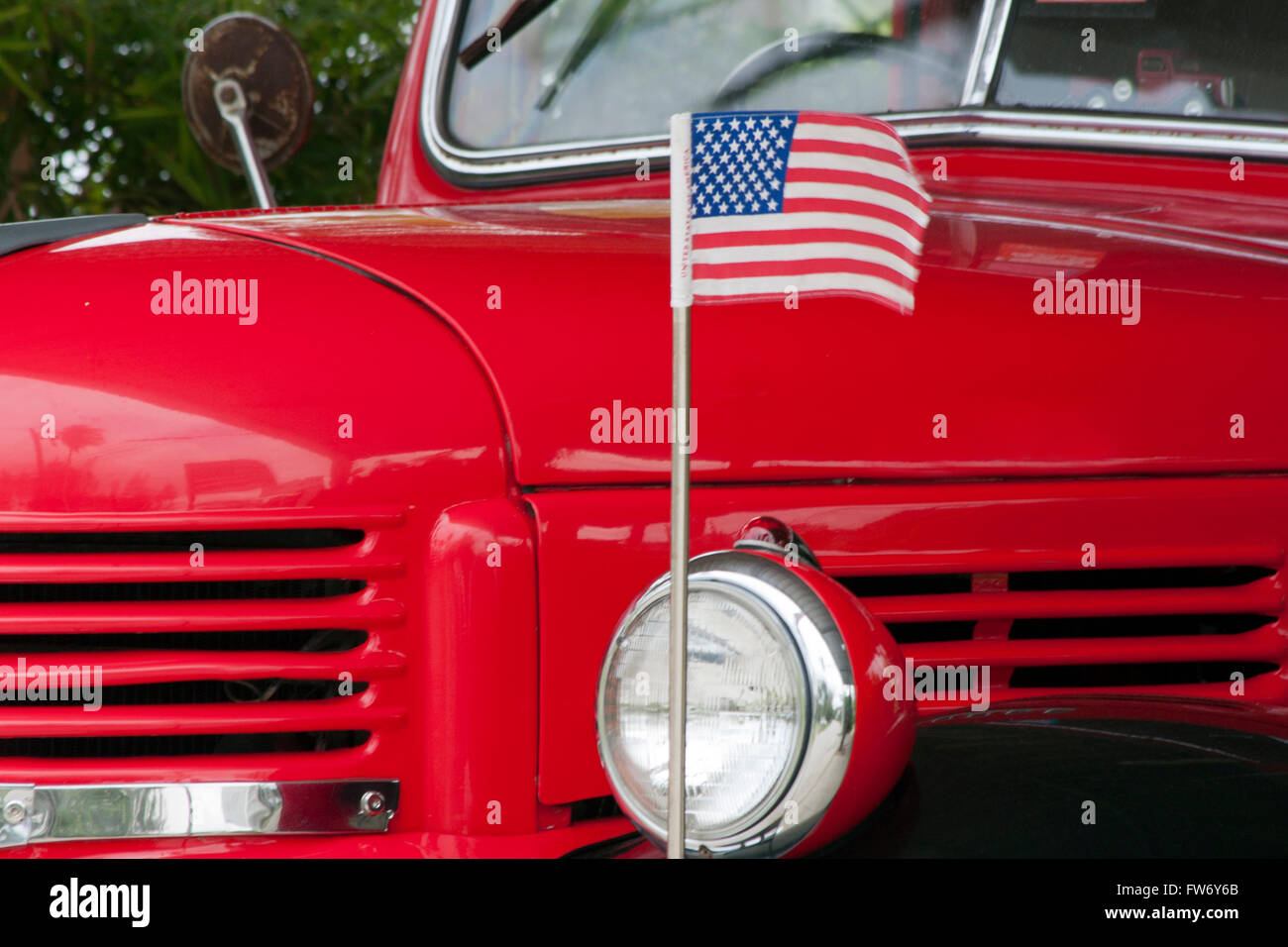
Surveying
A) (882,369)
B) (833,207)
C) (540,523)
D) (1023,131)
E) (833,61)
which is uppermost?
(833,61)

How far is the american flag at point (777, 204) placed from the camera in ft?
3.38

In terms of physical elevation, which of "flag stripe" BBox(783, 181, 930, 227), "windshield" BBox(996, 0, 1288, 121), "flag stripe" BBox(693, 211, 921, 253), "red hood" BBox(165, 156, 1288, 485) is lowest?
"red hood" BBox(165, 156, 1288, 485)

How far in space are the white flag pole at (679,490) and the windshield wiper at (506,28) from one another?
4.18 ft

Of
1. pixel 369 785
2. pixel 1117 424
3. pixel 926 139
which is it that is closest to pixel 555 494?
pixel 369 785

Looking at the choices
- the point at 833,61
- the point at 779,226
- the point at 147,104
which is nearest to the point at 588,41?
the point at 833,61

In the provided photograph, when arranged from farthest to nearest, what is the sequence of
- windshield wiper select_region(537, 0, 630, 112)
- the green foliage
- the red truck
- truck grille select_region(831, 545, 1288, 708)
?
the green foliage
windshield wiper select_region(537, 0, 630, 112)
truck grille select_region(831, 545, 1288, 708)
the red truck

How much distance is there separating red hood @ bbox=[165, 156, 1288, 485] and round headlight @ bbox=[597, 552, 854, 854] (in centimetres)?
22

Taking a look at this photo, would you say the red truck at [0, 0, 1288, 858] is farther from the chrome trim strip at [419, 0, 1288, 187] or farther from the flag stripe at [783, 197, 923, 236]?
the chrome trim strip at [419, 0, 1288, 187]

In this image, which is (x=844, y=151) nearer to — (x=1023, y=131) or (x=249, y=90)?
(x=1023, y=131)

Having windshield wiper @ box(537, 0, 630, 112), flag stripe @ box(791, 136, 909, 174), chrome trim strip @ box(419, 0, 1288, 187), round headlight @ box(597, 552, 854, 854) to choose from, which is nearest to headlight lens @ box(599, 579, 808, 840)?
round headlight @ box(597, 552, 854, 854)

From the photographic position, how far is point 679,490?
0.97 meters

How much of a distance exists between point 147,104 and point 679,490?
5.65 meters

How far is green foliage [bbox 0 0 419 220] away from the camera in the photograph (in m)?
5.73
